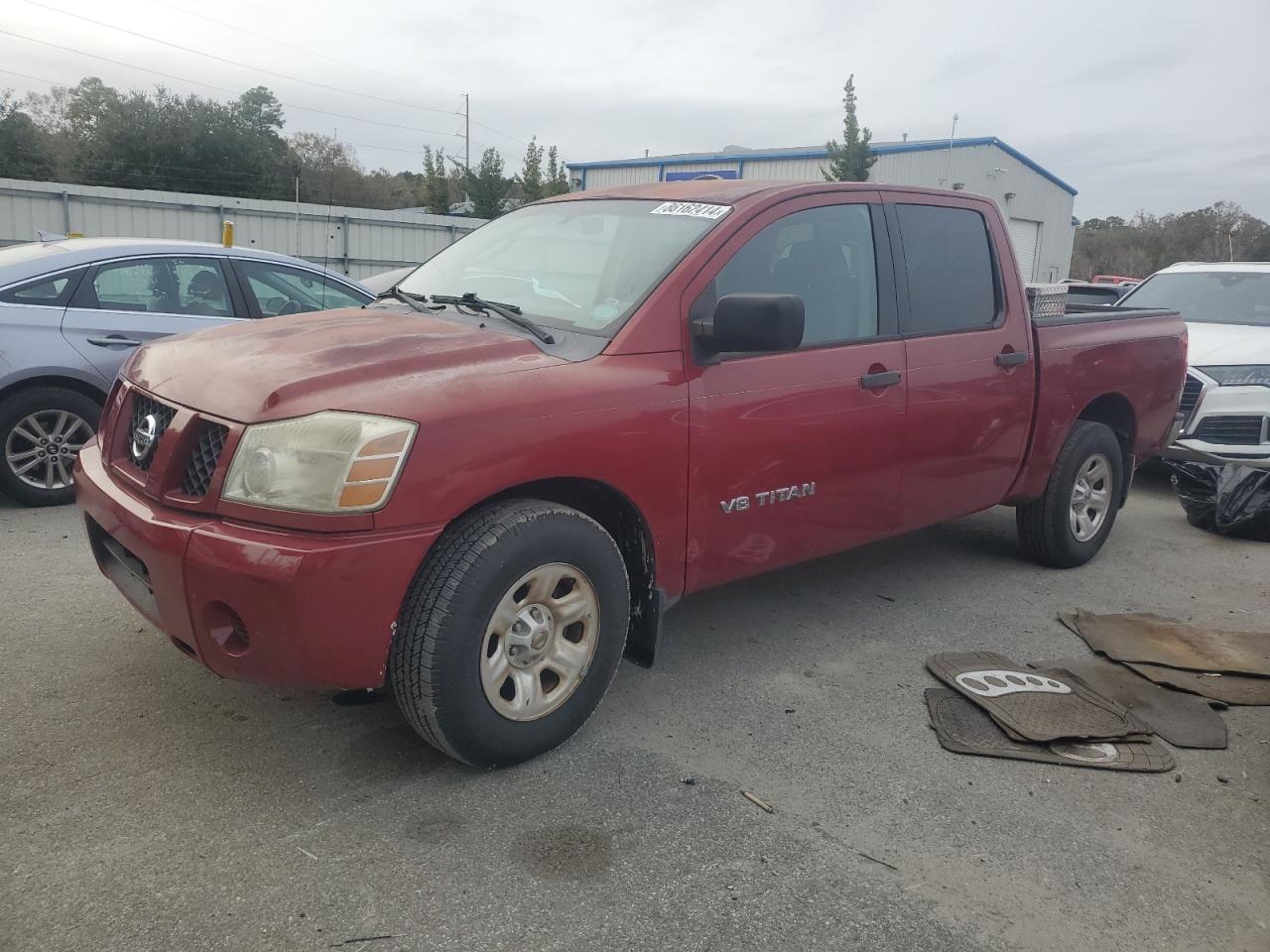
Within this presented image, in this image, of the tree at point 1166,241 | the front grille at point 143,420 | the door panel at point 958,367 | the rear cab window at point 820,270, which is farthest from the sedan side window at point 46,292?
the tree at point 1166,241

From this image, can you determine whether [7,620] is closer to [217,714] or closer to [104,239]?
[217,714]

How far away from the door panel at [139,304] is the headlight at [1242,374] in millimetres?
6837

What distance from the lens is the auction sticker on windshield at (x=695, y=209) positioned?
12.1ft

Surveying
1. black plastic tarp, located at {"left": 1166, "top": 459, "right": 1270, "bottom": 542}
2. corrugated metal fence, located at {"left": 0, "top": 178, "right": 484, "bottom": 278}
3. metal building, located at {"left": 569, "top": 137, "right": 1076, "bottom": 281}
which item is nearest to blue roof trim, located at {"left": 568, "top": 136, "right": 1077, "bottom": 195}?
metal building, located at {"left": 569, "top": 137, "right": 1076, "bottom": 281}

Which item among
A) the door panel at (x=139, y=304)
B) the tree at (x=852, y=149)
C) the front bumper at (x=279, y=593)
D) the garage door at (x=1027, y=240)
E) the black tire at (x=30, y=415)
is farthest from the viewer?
the garage door at (x=1027, y=240)

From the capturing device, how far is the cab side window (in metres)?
3.69

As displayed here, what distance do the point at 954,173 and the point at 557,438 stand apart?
3577 centimetres

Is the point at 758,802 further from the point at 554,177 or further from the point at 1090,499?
the point at 554,177

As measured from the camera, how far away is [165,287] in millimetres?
6234

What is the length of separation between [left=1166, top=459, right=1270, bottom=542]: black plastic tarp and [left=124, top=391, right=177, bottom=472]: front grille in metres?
6.27

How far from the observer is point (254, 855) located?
262cm

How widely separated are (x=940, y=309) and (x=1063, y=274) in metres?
41.2

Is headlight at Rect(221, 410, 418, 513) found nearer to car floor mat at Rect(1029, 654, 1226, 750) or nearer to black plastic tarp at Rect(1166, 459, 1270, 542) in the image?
car floor mat at Rect(1029, 654, 1226, 750)

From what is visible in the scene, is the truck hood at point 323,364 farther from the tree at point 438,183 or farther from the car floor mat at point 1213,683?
the tree at point 438,183
